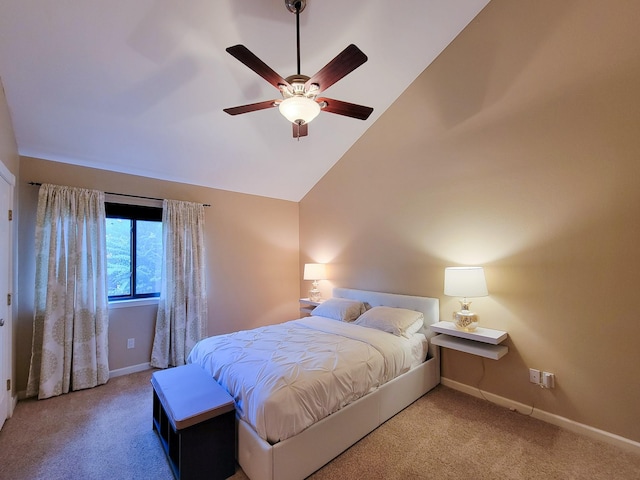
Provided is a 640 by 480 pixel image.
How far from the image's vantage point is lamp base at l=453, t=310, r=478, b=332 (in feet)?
8.69

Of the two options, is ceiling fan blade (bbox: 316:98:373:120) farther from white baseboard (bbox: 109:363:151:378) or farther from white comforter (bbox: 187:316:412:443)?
white baseboard (bbox: 109:363:151:378)

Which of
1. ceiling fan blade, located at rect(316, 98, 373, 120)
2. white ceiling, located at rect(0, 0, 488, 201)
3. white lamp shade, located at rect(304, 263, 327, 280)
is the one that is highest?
white ceiling, located at rect(0, 0, 488, 201)

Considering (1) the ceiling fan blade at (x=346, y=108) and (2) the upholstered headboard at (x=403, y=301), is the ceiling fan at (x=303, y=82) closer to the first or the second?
(1) the ceiling fan blade at (x=346, y=108)

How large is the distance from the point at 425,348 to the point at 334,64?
2.77 meters

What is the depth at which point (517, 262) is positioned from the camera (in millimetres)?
2549

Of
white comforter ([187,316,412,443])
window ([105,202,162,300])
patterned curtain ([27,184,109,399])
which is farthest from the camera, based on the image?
window ([105,202,162,300])

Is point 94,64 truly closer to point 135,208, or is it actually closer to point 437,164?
point 135,208

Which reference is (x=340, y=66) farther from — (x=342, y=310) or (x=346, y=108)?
(x=342, y=310)

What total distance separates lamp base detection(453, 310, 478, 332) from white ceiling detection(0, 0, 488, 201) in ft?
8.61

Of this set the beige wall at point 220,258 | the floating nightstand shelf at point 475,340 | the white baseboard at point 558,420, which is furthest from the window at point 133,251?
the white baseboard at point 558,420

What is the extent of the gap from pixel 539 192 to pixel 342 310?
7.71 ft

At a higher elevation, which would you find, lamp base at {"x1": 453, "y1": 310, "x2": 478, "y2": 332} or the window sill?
the window sill

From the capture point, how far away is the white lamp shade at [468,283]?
2494mm

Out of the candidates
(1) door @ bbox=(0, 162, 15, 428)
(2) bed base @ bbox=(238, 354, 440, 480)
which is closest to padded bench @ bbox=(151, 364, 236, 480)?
(2) bed base @ bbox=(238, 354, 440, 480)
